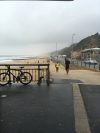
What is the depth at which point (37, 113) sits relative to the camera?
8242mm

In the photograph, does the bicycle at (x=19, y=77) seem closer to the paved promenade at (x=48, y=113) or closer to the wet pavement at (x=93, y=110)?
the paved promenade at (x=48, y=113)

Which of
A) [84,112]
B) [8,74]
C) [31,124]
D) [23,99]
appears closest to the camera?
[31,124]

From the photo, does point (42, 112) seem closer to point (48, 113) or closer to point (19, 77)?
point (48, 113)

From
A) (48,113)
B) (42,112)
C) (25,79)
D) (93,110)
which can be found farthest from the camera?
(25,79)

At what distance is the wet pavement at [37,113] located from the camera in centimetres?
677

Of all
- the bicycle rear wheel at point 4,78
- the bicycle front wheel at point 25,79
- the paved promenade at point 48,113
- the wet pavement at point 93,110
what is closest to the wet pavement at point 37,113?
the paved promenade at point 48,113

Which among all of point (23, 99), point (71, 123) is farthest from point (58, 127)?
point (23, 99)

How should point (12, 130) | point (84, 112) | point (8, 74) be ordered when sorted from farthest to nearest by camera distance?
point (8, 74) < point (84, 112) < point (12, 130)

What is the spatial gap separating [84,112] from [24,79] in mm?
7224

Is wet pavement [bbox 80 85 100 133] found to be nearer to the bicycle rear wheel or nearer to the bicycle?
the bicycle

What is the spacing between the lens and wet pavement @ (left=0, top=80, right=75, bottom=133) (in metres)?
6.77

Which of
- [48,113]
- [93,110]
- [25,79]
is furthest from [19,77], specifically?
[48,113]

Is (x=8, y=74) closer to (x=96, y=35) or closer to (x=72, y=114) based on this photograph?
Result: (x=72, y=114)

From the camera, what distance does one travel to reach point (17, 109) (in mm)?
8742
